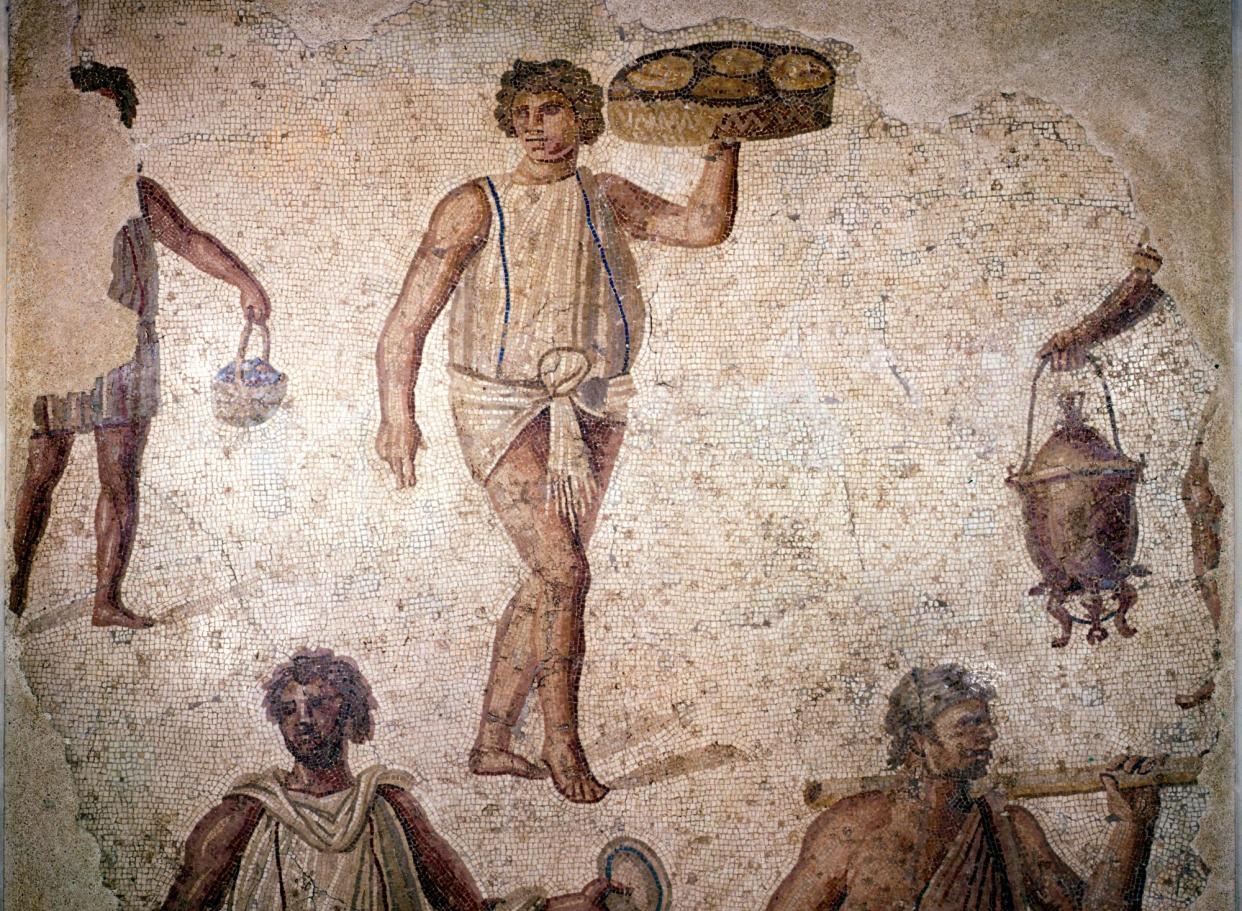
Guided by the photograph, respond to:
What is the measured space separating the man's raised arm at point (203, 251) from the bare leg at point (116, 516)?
48cm

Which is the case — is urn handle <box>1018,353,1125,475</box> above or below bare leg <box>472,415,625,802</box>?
above

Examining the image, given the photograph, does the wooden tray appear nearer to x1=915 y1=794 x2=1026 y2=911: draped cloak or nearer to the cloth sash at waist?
the cloth sash at waist

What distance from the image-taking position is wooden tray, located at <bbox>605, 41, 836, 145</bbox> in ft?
11.5

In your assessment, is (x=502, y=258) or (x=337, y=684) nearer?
(x=337, y=684)

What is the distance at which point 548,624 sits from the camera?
11.3 ft

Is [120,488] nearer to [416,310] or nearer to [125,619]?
[125,619]

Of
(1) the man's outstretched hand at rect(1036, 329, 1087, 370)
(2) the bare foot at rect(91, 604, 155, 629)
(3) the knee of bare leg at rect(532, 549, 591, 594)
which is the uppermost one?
(1) the man's outstretched hand at rect(1036, 329, 1087, 370)

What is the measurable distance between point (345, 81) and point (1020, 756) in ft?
9.27

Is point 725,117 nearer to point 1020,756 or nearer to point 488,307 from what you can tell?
point 488,307

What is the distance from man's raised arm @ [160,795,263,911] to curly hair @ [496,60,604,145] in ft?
7.05

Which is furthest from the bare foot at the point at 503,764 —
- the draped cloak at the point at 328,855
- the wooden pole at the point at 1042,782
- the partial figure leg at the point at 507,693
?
the wooden pole at the point at 1042,782

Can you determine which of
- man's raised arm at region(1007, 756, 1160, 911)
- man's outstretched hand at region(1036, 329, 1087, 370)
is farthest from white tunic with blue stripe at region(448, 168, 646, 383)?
man's raised arm at region(1007, 756, 1160, 911)

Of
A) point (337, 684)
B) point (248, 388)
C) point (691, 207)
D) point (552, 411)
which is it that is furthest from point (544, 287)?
point (337, 684)

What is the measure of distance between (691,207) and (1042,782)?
1.98 meters
